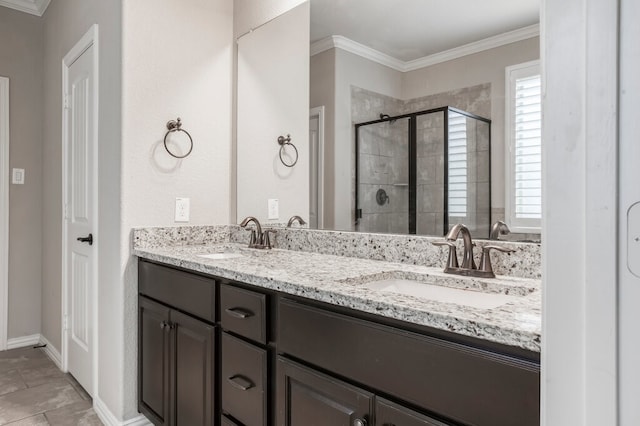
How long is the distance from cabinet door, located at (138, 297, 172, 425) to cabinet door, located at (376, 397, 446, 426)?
1116 millimetres

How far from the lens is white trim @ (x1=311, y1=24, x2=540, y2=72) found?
1354 mm

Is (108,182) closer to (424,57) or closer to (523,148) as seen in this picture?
(424,57)

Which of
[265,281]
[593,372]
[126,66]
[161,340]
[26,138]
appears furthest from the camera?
[26,138]

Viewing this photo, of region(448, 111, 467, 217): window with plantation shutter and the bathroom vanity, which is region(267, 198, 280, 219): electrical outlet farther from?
region(448, 111, 467, 217): window with plantation shutter

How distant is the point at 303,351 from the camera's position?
1138 mm

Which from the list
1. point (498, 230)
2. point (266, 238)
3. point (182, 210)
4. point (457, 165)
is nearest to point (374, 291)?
point (498, 230)

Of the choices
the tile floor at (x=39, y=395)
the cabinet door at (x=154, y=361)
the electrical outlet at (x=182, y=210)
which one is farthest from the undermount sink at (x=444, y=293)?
the tile floor at (x=39, y=395)

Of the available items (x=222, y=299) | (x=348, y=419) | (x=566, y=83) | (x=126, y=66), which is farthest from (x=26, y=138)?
(x=566, y=83)

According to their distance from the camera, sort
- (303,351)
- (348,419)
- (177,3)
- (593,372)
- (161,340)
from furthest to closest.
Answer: (177,3) → (161,340) → (303,351) → (348,419) → (593,372)

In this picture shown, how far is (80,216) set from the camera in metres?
2.44

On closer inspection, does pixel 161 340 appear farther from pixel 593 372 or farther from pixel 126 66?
pixel 593 372

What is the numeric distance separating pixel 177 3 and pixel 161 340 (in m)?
1.64

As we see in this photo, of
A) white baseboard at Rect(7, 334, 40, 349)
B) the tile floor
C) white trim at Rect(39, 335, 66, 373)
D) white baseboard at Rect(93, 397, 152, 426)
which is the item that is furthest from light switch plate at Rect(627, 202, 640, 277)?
white baseboard at Rect(7, 334, 40, 349)

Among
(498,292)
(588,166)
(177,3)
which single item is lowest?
(498,292)
